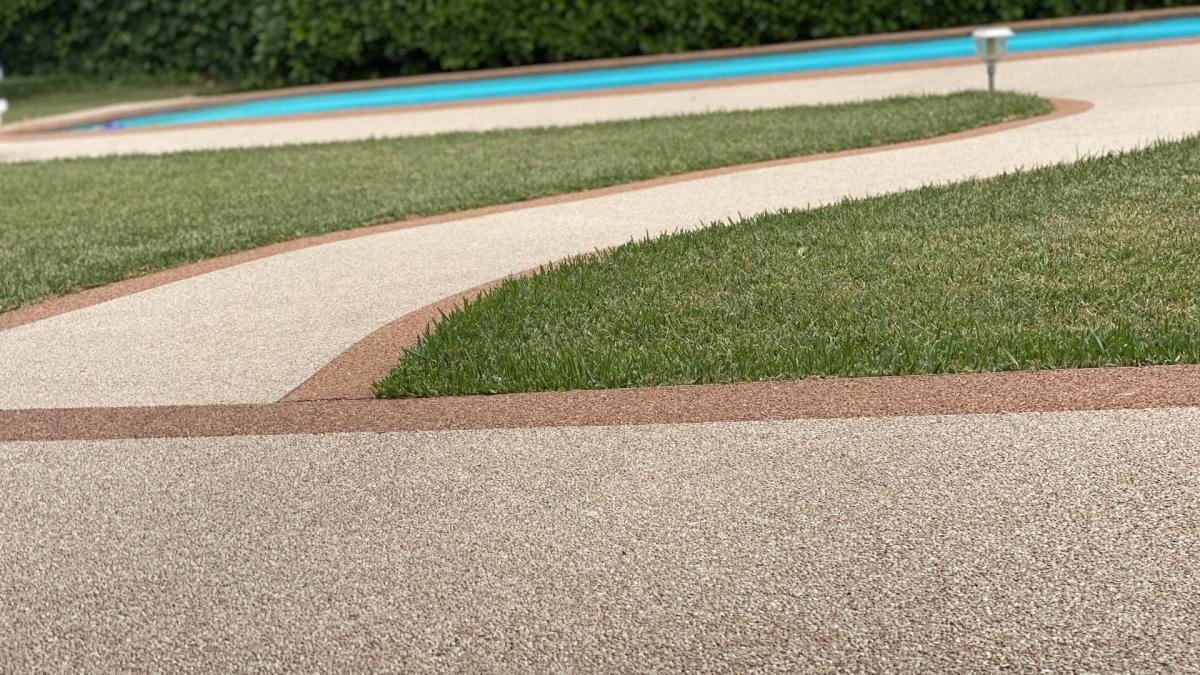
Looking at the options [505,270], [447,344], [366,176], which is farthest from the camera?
[366,176]

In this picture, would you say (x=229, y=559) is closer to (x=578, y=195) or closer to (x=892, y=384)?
(x=892, y=384)

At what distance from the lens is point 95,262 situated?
851 cm

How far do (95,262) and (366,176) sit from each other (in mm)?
3640

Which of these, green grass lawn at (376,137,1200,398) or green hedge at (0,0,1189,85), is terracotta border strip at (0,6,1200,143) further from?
green grass lawn at (376,137,1200,398)

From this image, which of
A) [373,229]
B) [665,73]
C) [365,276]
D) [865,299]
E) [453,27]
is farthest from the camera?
[453,27]

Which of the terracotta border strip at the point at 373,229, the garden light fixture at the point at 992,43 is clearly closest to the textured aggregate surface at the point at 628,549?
the terracotta border strip at the point at 373,229

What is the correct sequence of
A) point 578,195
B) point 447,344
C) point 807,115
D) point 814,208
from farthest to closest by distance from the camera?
point 807,115 < point 578,195 < point 814,208 < point 447,344

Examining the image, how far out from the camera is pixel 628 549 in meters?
3.71

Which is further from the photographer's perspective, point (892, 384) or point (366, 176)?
point (366, 176)

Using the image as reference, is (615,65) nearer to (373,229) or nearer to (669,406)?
(373,229)

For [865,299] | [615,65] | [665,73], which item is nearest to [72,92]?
[615,65]

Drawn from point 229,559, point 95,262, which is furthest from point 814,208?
point 229,559

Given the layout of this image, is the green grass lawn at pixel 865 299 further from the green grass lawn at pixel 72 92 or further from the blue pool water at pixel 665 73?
the green grass lawn at pixel 72 92

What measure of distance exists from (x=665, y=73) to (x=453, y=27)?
370cm
